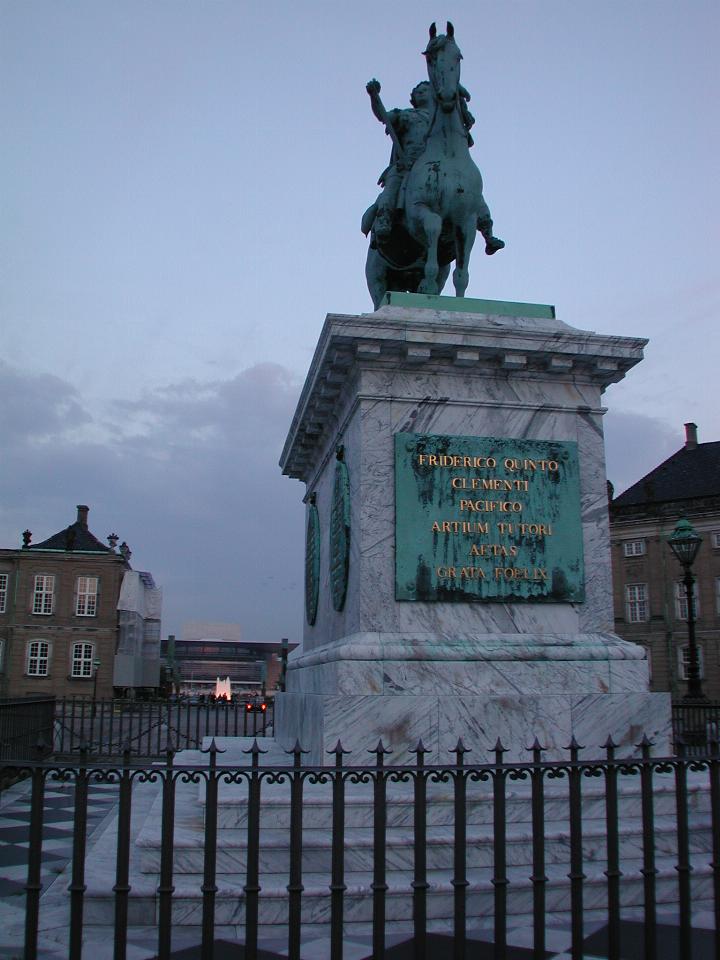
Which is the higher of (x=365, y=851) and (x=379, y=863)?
(x=379, y=863)

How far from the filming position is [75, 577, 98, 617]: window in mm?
55000

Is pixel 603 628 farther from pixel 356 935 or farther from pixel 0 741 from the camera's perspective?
pixel 0 741

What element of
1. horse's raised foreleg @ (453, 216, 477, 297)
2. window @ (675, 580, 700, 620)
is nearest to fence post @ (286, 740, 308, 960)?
horse's raised foreleg @ (453, 216, 477, 297)

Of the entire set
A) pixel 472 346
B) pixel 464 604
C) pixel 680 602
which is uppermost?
pixel 680 602

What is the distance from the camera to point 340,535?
24.9 feet

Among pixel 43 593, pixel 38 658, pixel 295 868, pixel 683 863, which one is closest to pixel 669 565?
pixel 43 593

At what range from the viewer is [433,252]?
8.34m

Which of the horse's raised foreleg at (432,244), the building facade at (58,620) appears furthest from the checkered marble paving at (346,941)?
the building facade at (58,620)

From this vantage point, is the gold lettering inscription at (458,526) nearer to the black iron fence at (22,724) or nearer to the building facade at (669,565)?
the black iron fence at (22,724)

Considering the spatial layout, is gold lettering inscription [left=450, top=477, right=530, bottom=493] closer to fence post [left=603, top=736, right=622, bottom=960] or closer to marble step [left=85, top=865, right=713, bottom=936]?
marble step [left=85, top=865, right=713, bottom=936]

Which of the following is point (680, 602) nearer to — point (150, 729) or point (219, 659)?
point (150, 729)

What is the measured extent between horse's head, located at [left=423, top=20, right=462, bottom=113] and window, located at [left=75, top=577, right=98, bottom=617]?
5066 cm

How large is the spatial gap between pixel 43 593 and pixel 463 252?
2025 inches

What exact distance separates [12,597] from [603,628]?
53.1 metres
